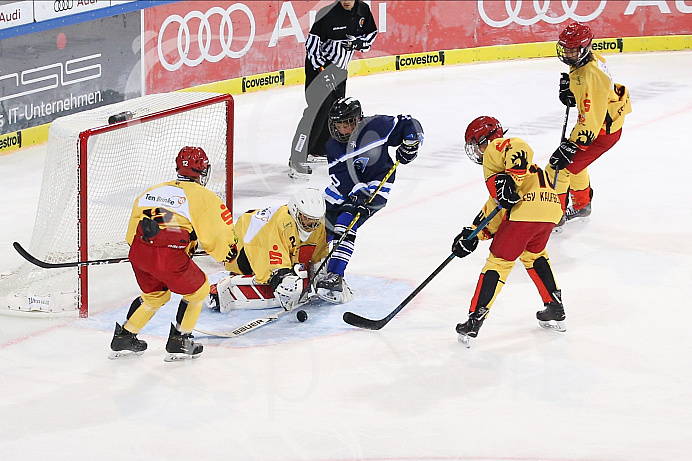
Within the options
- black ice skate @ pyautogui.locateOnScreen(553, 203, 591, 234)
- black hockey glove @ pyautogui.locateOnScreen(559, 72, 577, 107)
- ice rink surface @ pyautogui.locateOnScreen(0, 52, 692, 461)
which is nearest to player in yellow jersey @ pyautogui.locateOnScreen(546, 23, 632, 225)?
black hockey glove @ pyautogui.locateOnScreen(559, 72, 577, 107)

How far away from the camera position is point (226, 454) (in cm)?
390

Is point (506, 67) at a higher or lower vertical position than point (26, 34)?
lower

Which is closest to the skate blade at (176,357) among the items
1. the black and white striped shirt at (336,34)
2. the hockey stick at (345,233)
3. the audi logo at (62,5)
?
the hockey stick at (345,233)

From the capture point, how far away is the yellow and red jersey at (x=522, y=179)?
467 cm

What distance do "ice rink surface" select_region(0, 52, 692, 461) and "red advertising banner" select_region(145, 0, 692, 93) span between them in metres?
2.47

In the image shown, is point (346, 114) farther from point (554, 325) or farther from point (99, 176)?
point (99, 176)

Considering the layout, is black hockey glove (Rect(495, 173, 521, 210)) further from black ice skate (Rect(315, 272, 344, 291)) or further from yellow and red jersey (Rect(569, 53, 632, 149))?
yellow and red jersey (Rect(569, 53, 632, 149))

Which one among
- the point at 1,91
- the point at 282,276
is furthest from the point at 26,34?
the point at 282,276

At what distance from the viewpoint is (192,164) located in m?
4.43

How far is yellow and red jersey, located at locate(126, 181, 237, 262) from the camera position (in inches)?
171

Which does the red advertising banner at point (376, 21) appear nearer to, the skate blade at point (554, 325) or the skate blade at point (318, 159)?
the skate blade at point (318, 159)

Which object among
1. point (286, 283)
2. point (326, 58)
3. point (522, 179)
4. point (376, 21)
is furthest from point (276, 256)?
point (376, 21)

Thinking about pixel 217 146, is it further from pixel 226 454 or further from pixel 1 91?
pixel 226 454

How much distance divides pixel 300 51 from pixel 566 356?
6219 mm
